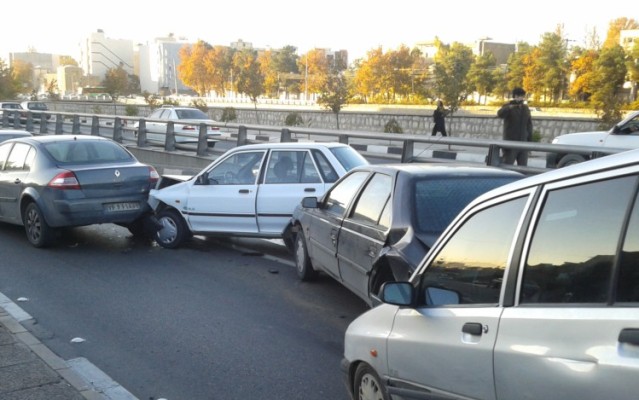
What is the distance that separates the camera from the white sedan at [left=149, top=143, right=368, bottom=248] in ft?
31.8

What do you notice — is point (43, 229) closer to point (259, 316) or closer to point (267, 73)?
point (259, 316)

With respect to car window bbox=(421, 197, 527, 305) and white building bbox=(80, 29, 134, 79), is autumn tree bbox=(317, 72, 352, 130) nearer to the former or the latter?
car window bbox=(421, 197, 527, 305)

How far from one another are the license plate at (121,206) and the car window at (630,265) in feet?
30.3

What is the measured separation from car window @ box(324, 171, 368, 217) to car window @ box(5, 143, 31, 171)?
5.88m

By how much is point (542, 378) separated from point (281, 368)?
3.42 metres

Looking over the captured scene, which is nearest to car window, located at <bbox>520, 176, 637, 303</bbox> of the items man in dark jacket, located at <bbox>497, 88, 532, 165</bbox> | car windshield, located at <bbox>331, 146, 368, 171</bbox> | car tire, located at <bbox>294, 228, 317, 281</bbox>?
car tire, located at <bbox>294, 228, 317, 281</bbox>

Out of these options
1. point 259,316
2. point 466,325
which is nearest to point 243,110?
point 259,316

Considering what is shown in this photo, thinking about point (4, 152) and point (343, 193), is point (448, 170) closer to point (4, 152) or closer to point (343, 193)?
point (343, 193)

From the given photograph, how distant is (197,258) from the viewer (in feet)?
33.3

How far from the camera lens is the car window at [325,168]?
376 inches

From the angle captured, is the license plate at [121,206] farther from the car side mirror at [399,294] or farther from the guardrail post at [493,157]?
the car side mirror at [399,294]

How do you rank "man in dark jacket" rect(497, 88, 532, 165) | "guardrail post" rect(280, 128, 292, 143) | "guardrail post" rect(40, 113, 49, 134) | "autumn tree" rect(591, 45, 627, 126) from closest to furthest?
"man in dark jacket" rect(497, 88, 532, 165)
"guardrail post" rect(280, 128, 292, 143)
"guardrail post" rect(40, 113, 49, 134)
"autumn tree" rect(591, 45, 627, 126)

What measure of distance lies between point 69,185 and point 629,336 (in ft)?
30.8

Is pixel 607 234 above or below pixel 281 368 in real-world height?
above
